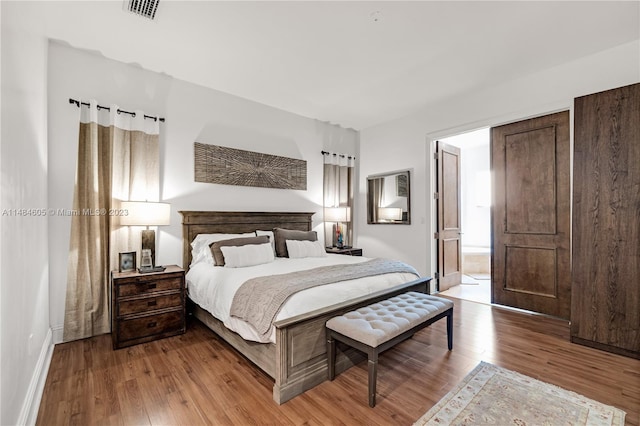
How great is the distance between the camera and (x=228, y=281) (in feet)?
8.33

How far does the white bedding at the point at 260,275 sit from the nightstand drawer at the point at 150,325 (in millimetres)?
265

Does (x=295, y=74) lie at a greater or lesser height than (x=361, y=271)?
greater

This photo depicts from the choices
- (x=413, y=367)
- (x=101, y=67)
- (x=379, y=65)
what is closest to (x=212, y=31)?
(x=101, y=67)

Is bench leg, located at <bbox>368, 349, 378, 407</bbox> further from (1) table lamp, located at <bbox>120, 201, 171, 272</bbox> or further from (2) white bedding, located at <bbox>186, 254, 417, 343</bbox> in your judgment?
(1) table lamp, located at <bbox>120, 201, 171, 272</bbox>

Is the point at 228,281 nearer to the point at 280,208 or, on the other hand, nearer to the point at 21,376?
the point at 21,376

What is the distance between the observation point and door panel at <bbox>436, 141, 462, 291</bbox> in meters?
4.58

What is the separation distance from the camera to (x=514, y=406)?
1817 mm

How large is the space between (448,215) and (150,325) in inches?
169

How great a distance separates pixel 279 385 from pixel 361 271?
1.22 meters

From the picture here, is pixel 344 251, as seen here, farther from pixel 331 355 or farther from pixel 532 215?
pixel 331 355

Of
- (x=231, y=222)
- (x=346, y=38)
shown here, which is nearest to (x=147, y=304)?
(x=231, y=222)

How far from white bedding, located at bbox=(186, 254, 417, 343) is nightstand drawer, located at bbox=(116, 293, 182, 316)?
8.0 inches


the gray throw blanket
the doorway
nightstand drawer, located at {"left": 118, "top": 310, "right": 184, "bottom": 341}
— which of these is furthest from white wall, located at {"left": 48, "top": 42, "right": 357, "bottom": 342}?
the doorway

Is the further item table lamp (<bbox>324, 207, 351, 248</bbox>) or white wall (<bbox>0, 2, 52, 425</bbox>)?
table lamp (<bbox>324, 207, 351, 248</bbox>)
